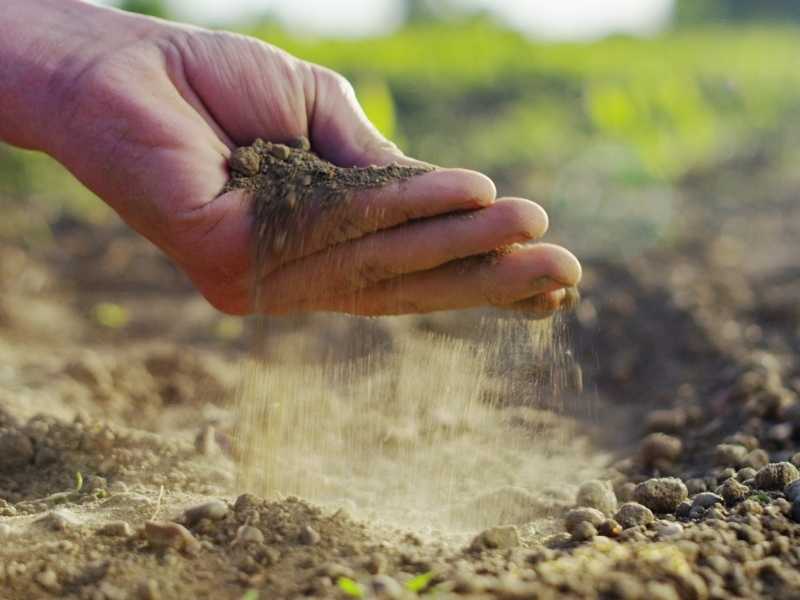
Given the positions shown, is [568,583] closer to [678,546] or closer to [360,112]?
[678,546]

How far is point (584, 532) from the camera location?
7.26 ft

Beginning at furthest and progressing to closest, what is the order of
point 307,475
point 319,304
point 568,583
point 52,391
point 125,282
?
point 125,282, point 52,391, point 307,475, point 319,304, point 568,583

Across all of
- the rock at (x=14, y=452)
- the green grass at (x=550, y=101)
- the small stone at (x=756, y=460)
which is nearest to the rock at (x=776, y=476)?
the small stone at (x=756, y=460)

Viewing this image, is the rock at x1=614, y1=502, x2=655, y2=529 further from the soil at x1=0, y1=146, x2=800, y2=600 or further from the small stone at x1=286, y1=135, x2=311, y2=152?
the small stone at x1=286, y1=135, x2=311, y2=152

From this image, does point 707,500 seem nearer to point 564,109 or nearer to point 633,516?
point 633,516

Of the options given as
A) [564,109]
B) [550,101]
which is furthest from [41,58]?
[550,101]

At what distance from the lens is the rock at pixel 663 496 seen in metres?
2.48

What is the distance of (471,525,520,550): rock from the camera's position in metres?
2.15

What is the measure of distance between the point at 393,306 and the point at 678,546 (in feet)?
3.26

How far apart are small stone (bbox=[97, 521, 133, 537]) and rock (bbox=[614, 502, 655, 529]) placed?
3.64 ft

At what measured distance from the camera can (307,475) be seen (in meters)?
2.84

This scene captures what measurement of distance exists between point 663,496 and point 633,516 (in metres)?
0.20

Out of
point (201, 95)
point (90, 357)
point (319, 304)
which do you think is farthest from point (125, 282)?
point (319, 304)

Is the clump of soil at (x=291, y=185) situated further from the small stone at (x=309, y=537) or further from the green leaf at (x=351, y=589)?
the green leaf at (x=351, y=589)
